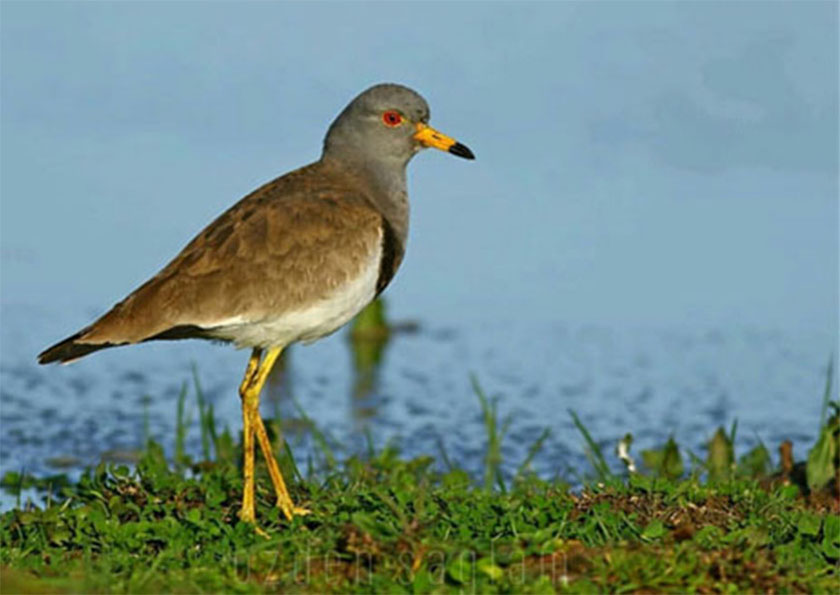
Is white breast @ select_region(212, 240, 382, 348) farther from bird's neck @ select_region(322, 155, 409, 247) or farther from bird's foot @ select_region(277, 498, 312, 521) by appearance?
bird's foot @ select_region(277, 498, 312, 521)

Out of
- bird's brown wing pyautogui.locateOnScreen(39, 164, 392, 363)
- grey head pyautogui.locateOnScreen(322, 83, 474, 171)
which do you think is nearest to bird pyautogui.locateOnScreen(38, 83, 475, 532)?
bird's brown wing pyautogui.locateOnScreen(39, 164, 392, 363)

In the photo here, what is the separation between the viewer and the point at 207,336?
830cm

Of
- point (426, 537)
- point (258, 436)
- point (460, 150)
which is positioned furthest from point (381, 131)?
point (426, 537)

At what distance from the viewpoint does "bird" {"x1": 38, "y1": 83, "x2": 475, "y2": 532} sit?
8.07 metres

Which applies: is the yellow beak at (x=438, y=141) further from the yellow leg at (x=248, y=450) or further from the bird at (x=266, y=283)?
the yellow leg at (x=248, y=450)

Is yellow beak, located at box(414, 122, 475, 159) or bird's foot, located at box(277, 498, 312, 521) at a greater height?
yellow beak, located at box(414, 122, 475, 159)

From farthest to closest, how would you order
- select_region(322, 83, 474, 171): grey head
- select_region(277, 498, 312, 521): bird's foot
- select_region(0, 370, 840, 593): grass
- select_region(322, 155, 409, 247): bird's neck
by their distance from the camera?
select_region(322, 83, 474, 171): grey head → select_region(322, 155, 409, 247): bird's neck → select_region(277, 498, 312, 521): bird's foot → select_region(0, 370, 840, 593): grass

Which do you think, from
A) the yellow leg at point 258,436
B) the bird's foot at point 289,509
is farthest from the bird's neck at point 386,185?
the bird's foot at point 289,509

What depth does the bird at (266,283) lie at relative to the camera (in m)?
8.07

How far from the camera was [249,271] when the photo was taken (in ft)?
26.7

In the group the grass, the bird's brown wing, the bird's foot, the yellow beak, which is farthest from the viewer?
the yellow beak

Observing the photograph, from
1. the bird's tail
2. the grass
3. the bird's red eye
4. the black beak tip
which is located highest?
the bird's red eye

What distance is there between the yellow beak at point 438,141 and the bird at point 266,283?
0.65 metres

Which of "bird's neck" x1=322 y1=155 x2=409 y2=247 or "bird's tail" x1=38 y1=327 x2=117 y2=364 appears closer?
"bird's tail" x1=38 y1=327 x2=117 y2=364
